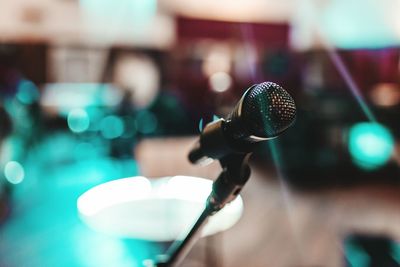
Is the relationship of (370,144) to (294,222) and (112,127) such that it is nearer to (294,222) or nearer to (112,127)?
(294,222)

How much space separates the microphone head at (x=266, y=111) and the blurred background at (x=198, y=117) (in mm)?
273

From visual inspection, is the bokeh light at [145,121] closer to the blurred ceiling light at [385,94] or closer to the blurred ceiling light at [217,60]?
the blurred ceiling light at [217,60]

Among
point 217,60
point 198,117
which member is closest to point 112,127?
point 217,60

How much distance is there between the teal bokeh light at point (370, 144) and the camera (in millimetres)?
3895

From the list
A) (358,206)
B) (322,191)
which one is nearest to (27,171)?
(322,191)

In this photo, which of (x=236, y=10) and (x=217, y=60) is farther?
(x=236, y=10)

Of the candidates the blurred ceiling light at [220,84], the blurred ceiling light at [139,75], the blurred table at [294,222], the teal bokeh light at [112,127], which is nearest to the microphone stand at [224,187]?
the blurred table at [294,222]

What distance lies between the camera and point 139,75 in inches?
274

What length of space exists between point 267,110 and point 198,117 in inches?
36.2

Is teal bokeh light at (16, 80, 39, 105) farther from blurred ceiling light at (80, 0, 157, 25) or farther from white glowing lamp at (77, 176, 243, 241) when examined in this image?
white glowing lamp at (77, 176, 243, 241)

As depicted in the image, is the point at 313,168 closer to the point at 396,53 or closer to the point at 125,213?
the point at 396,53

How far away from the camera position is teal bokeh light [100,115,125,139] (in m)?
5.16

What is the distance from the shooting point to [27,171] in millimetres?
4383

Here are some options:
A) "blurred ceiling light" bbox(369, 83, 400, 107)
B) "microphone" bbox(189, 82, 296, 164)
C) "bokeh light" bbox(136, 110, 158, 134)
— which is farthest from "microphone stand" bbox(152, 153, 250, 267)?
"bokeh light" bbox(136, 110, 158, 134)
